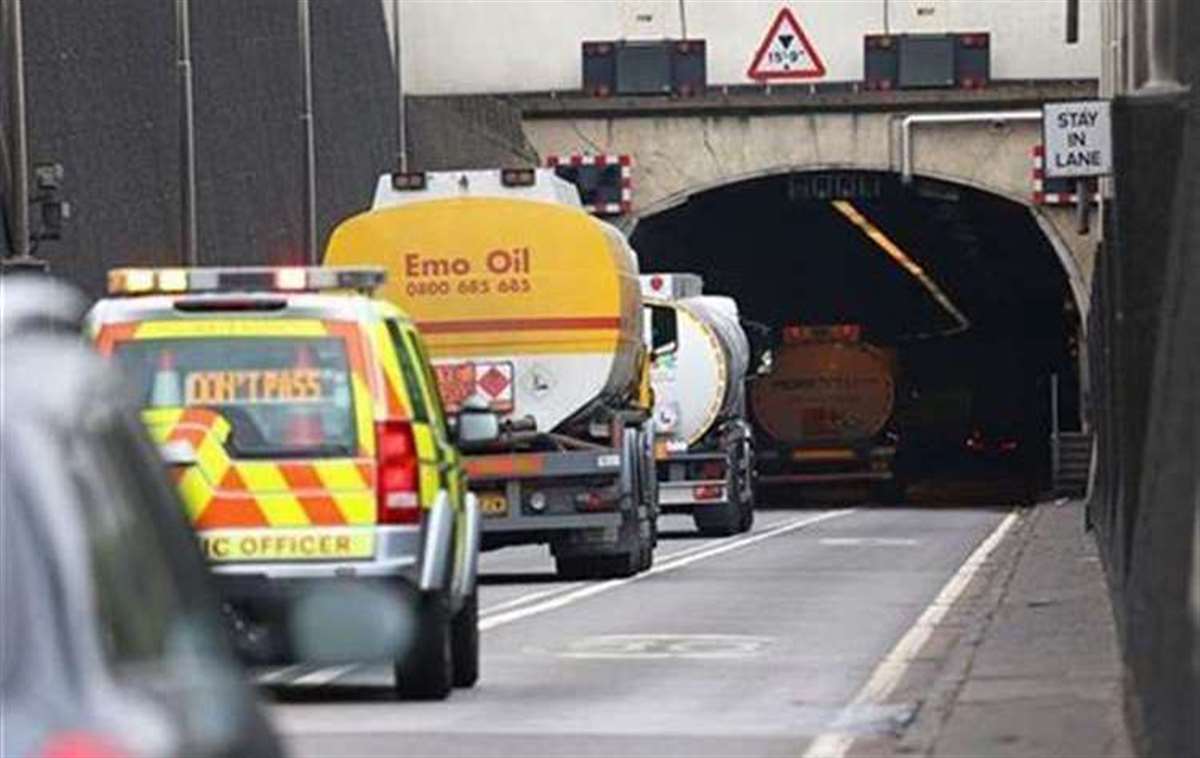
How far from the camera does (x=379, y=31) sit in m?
58.8

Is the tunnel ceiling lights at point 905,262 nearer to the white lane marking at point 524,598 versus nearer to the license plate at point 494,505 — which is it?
the license plate at point 494,505

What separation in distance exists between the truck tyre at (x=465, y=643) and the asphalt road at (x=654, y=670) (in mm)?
168

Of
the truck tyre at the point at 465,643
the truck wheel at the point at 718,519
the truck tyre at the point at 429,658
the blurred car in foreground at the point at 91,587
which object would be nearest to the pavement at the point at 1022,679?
the truck tyre at the point at 465,643

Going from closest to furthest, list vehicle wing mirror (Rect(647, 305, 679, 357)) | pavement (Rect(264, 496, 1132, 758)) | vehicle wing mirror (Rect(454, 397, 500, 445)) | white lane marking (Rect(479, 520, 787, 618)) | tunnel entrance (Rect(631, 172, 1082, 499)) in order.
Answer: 1. pavement (Rect(264, 496, 1132, 758))
2. vehicle wing mirror (Rect(454, 397, 500, 445))
3. white lane marking (Rect(479, 520, 787, 618))
4. vehicle wing mirror (Rect(647, 305, 679, 357))
5. tunnel entrance (Rect(631, 172, 1082, 499))

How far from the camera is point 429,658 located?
1627cm

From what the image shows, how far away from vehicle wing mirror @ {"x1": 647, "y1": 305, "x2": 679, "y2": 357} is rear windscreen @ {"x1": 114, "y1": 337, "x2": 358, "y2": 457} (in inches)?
1018

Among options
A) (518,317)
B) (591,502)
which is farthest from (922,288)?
(518,317)

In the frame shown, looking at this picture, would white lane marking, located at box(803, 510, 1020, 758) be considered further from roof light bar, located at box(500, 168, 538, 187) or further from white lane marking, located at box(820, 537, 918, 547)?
white lane marking, located at box(820, 537, 918, 547)

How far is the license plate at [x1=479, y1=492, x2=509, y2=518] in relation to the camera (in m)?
28.3

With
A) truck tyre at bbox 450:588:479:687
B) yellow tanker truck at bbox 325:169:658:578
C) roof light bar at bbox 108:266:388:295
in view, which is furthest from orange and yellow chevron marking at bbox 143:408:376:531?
yellow tanker truck at bbox 325:169:658:578

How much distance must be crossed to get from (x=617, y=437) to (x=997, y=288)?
5163 centimetres

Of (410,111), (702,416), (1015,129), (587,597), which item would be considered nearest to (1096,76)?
(1015,129)

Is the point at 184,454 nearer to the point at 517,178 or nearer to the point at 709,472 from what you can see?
the point at 517,178

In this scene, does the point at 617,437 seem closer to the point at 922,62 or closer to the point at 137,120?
the point at 137,120
